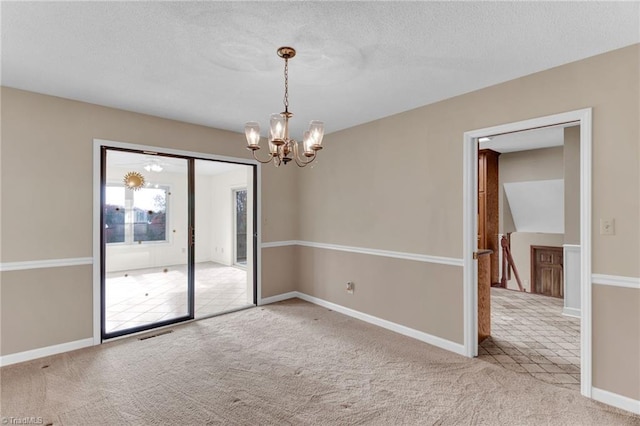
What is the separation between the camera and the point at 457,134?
304 cm

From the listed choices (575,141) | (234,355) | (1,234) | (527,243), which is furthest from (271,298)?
(527,243)

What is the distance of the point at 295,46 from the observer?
2.11 meters

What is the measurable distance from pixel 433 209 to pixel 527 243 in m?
4.03

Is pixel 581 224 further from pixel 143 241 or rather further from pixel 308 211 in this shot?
pixel 143 241

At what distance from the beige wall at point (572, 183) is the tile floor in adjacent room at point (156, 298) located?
459cm

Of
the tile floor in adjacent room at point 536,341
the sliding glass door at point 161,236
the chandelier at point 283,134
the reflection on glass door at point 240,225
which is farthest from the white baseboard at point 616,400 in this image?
the reflection on glass door at point 240,225

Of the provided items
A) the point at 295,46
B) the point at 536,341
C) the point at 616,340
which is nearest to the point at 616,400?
the point at 616,340

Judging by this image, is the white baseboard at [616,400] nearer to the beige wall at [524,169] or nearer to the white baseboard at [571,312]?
the white baseboard at [571,312]

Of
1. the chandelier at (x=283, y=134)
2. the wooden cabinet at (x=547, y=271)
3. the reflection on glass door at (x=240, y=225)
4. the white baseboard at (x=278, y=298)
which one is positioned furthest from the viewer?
the wooden cabinet at (x=547, y=271)

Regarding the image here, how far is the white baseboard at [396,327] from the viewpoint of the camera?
3.06 meters

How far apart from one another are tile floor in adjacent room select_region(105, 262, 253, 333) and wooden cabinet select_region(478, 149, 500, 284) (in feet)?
14.7

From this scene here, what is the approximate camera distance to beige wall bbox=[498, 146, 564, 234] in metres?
5.32

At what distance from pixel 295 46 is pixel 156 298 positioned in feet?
11.7

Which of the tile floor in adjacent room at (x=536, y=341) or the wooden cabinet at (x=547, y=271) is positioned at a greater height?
the wooden cabinet at (x=547, y=271)
